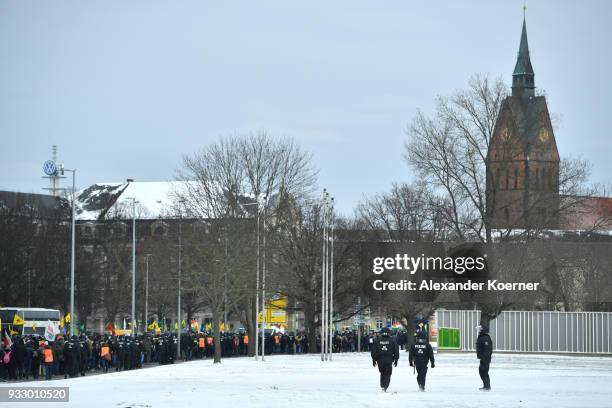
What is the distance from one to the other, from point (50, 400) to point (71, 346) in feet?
58.3

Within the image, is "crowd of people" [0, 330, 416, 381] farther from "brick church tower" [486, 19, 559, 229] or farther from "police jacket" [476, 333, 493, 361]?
"brick church tower" [486, 19, 559, 229]

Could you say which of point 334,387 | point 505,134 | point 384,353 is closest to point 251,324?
point 505,134

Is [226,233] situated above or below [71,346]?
above

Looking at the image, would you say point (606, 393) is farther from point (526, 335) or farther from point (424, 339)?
point (526, 335)

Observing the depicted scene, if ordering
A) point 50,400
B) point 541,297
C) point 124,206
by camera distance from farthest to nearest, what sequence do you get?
1. point 124,206
2. point 541,297
3. point 50,400

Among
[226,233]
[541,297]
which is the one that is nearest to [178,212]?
[226,233]

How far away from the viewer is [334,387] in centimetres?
3403

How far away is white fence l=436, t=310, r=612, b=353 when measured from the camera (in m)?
63.9

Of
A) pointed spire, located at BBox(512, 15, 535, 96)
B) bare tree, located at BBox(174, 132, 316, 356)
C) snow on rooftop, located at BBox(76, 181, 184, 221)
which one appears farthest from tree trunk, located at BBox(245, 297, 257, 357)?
pointed spire, located at BBox(512, 15, 535, 96)

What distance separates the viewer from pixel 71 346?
4503cm
